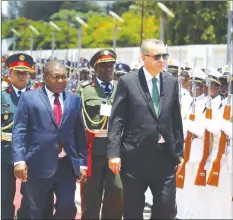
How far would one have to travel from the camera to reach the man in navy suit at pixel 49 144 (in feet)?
19.5

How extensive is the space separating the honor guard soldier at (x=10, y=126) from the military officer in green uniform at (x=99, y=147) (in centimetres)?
65

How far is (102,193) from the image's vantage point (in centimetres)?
704

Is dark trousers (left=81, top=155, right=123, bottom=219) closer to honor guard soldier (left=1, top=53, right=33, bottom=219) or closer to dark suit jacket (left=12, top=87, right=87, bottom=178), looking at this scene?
honor guard soldier (left=1, top=53, right=33, bottom=219)

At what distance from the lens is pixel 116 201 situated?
6.92 meters

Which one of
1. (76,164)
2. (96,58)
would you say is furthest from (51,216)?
(96,58)

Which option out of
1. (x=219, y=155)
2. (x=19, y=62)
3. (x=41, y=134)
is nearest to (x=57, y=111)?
(x=41, y=134)

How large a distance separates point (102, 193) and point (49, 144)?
1.30 metres

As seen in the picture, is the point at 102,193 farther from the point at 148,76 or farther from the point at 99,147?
the point at 148,76

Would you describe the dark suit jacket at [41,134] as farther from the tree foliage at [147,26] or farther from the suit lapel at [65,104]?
the tree foliage at [147,26]

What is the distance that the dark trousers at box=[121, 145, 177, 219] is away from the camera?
5320 mm

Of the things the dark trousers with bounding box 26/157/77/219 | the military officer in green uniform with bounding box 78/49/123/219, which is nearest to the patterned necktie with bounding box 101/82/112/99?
the military officer in green uniform with bounding box 78/49/123/219

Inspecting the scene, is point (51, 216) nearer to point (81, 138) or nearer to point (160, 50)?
point (81, 138)

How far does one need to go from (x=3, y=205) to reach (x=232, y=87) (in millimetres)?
2730

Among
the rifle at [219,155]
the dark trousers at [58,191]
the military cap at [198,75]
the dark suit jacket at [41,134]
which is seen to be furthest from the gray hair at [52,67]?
the military cap at [198,75]
